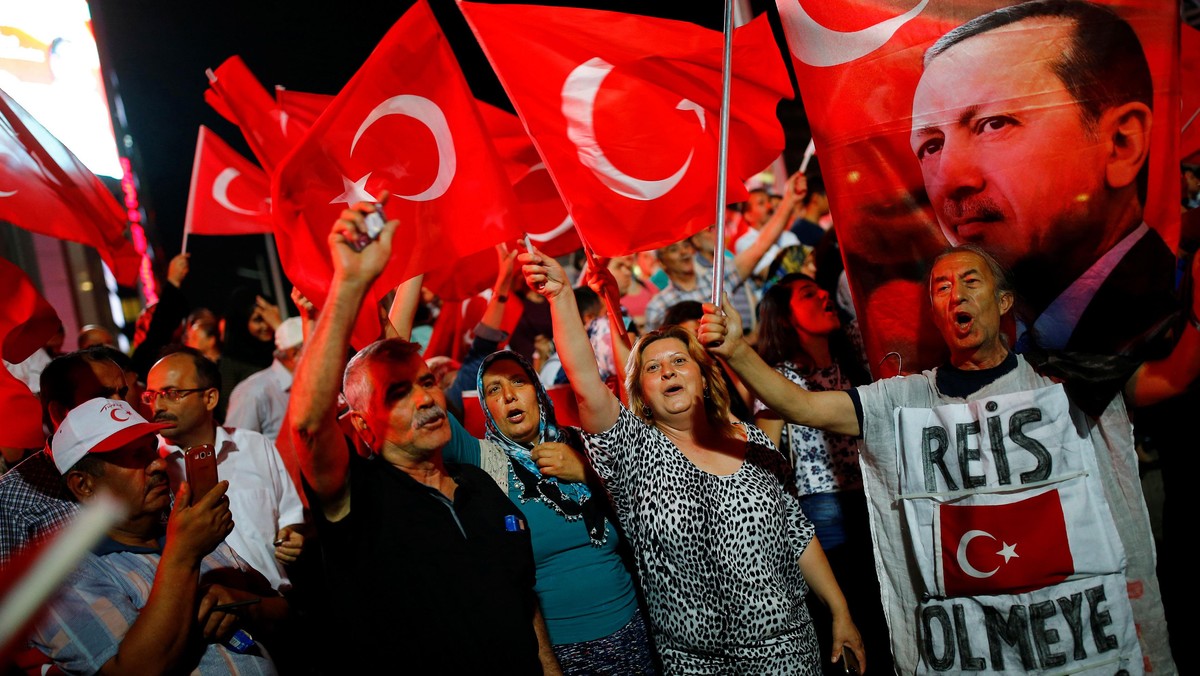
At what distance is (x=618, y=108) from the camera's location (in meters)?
4.27

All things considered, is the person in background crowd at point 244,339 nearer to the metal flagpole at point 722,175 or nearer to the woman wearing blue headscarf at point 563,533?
the woman wearing blue headscarf at point 563,533

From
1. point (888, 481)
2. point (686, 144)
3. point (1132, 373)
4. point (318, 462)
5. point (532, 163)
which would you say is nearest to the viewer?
point (318, 462)

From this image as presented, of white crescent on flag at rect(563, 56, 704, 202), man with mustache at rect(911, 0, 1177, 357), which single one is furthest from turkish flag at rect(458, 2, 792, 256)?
man with mustache at rect(911, 0, 1177, 357)

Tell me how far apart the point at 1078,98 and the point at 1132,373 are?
3.25 ft

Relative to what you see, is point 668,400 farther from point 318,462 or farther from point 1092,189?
point 1092,189

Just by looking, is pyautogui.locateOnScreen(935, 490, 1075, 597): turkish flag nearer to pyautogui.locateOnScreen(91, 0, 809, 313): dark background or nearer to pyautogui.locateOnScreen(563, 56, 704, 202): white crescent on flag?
pyautogui.locateOnScreen(563, 56, 704, 202): white crescent on flag

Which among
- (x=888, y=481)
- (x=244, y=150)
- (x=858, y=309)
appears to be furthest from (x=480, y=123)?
(x=244, y=150)

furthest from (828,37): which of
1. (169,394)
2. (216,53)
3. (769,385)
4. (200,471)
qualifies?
(216,53)

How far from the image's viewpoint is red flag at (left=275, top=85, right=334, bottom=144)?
5.23 meters

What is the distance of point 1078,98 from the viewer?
3.11 m

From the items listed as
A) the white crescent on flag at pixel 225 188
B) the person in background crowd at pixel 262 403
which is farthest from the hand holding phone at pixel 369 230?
the white crescent on flag at pixel 225 188

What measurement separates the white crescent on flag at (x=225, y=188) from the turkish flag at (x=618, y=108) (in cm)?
330

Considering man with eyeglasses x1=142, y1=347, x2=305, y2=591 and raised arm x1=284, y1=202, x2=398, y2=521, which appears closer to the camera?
raised arm x1=284, y1=202, x2=398, y2=521

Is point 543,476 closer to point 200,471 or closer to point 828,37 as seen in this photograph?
point 200,471
